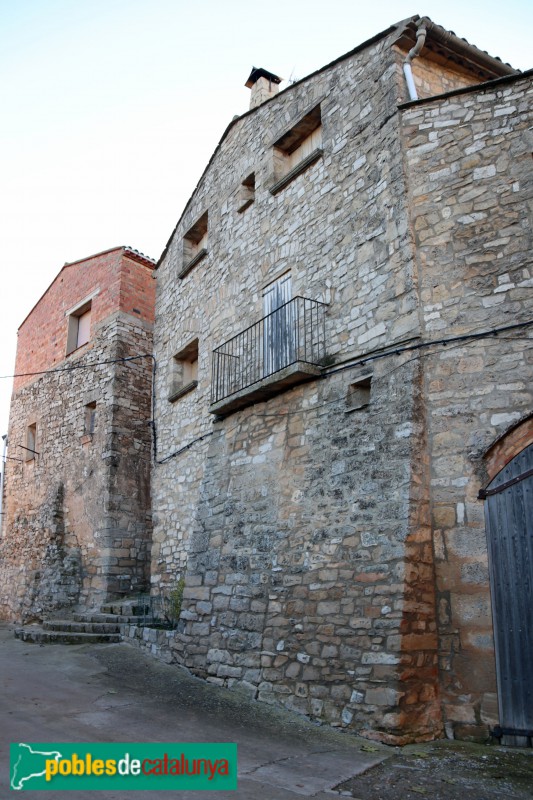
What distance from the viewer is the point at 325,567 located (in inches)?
257

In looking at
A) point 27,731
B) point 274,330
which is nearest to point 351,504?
point 274,330

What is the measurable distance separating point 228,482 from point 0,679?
3.55 meters

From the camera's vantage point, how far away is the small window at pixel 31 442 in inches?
587

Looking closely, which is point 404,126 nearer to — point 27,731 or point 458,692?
point 458,692

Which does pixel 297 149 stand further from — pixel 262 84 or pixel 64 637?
pixel 64 637

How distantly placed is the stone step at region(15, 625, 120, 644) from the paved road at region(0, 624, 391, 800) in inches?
47.6

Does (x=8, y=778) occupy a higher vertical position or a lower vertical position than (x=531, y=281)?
lower

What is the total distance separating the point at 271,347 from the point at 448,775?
17.4 feet

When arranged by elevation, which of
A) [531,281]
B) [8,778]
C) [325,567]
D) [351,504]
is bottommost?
[8,778]

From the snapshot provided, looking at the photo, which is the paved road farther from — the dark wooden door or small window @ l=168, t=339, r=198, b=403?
small window @ l=168, t=339, r=198, b=403

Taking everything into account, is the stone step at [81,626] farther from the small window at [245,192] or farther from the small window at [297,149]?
the small window at [297,149]

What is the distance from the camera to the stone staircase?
31.9 feet

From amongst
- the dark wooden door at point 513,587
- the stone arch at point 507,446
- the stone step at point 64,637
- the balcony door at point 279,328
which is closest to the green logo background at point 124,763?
the dark wooden door at point 513,587

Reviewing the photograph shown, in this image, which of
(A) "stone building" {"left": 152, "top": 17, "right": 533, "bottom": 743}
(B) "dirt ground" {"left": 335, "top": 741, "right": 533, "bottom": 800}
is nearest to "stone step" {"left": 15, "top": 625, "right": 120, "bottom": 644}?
(A) "stone building" {"left": 152, "top": 17, "right": 533, "bottom": 743}
